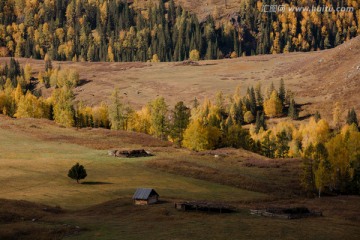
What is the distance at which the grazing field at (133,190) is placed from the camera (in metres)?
50.2

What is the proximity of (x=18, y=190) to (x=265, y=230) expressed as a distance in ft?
128

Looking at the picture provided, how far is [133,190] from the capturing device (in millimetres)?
76312

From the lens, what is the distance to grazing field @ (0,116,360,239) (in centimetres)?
5019

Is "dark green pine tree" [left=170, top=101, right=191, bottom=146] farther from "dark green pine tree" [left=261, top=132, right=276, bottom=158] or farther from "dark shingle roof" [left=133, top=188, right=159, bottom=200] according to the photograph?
"dark shingle roof" [left=133, top=188, right=159, bottom=200]

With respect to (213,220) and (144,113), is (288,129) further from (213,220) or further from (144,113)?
(213,220)

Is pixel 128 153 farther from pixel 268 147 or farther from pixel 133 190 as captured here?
pixel 268 147

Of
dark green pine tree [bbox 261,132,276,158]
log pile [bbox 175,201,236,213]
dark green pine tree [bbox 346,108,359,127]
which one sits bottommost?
dark green pine tree [bbox 261,132,276,158]

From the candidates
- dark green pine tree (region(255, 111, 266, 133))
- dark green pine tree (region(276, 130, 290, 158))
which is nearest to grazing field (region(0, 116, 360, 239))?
dark green pine tree (region(276, 130, 290, 158))

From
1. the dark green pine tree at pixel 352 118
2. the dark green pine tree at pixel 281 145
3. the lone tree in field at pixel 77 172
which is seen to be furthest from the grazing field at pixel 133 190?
the dark green pine tree at pixel 352 118

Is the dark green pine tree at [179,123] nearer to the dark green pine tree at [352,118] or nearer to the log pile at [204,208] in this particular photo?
the dark green pine tree at [352,118]

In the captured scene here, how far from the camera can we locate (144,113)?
17312 cm

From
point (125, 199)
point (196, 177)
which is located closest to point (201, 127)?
point (196, 177)

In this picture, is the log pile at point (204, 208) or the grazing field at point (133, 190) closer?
the grazing field at point (133, 190)

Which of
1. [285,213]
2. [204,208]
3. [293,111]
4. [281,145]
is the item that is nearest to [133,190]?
[204,208]
